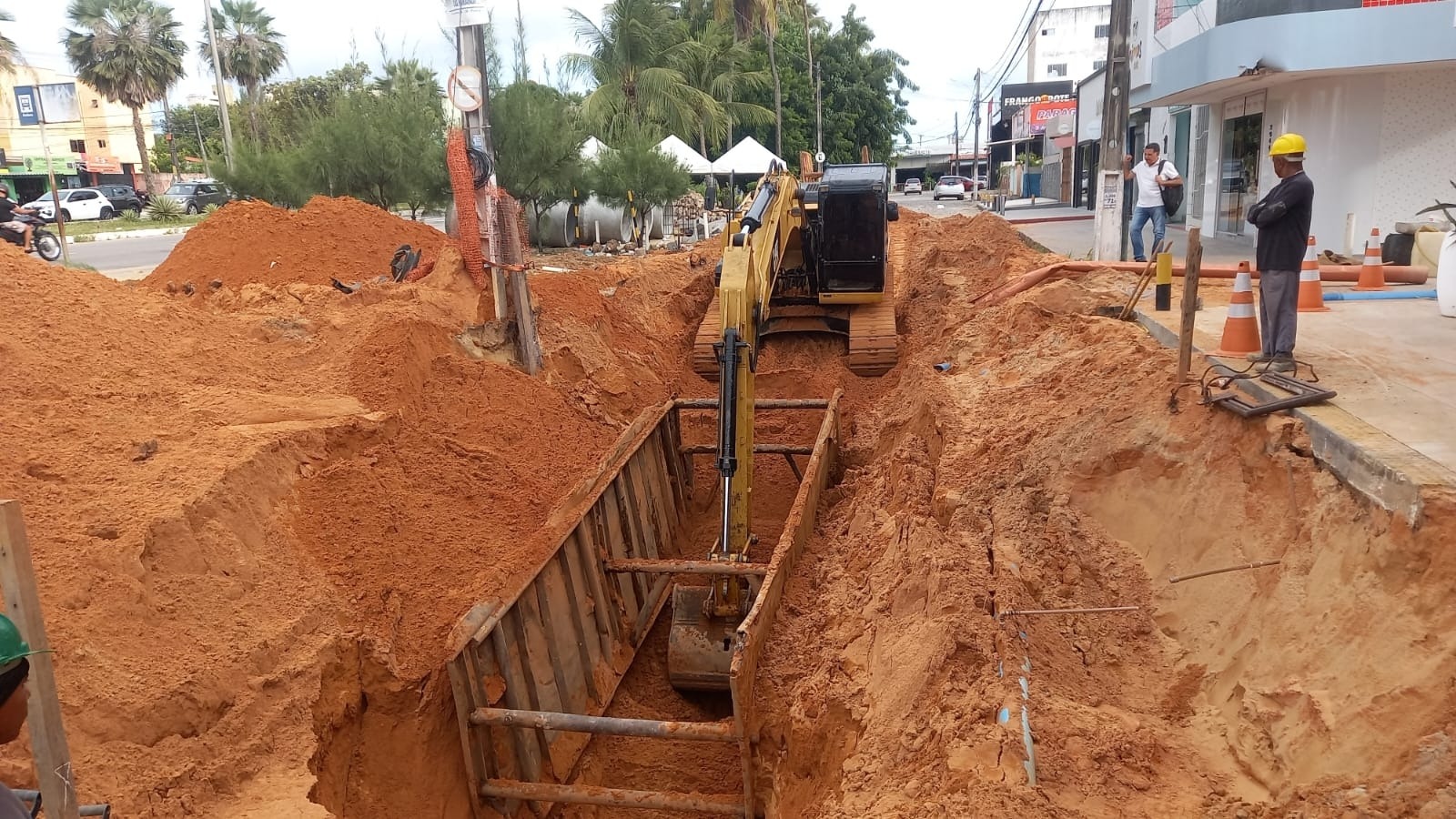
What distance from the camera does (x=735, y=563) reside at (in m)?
6.20

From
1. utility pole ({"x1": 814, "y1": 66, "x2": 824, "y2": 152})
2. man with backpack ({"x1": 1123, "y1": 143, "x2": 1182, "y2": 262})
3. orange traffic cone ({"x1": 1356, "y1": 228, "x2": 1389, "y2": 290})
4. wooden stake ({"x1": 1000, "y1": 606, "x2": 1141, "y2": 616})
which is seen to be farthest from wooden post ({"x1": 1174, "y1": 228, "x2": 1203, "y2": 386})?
utility pole ({"x1": 814, "y1": 66, "x2": 824, "y2": 152})

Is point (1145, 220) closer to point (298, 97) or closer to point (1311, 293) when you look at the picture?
Result: point (1311, 293)

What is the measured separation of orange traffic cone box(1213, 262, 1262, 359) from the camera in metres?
6.02

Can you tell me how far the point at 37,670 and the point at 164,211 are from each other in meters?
33.1

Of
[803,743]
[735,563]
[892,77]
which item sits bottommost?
[803,743]

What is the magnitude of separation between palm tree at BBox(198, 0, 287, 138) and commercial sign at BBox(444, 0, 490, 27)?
35.3 metres

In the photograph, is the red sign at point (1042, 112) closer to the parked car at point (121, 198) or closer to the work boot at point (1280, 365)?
the parked car at point (121, 198)

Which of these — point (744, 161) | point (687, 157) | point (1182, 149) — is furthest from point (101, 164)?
point (1182, 149)

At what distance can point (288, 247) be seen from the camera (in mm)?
11117

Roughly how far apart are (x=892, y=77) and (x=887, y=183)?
143 feet

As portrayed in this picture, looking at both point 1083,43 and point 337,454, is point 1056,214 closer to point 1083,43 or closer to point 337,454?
point 337,454

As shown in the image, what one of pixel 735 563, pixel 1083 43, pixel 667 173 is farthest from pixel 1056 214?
pixel 1083 43

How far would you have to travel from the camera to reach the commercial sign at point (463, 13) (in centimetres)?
849

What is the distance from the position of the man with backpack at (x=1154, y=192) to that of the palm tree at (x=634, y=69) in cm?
2088
